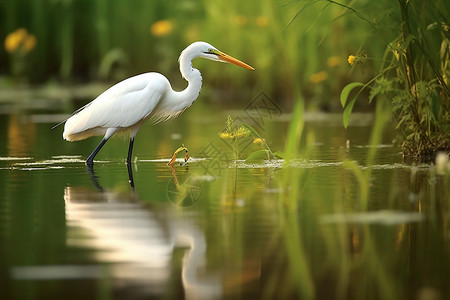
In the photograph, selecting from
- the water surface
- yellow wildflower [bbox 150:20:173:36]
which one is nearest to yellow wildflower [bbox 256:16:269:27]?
yellow wildflower [bbox 150:20:173:36]

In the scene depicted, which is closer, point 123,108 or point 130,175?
point 130,175

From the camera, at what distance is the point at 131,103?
9781 mm

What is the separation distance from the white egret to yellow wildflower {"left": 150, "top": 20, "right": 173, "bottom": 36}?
12355 mm

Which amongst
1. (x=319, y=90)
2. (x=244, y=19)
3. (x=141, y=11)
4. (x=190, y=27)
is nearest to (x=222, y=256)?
(x=319, y=90)

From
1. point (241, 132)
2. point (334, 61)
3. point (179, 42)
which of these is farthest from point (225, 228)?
point (179, 42)

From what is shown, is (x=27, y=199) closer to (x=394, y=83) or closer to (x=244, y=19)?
(x=394, y=83)

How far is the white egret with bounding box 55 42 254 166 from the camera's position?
9.78 metres

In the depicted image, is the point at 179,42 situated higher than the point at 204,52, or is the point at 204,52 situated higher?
the point at 179,42

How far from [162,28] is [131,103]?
42.3 feet

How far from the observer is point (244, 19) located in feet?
60.3

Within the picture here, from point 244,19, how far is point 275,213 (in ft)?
40.7

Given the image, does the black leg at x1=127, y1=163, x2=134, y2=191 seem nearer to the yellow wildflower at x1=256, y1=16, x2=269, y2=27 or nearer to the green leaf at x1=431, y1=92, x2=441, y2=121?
the green leaf at x1=431, y1=92, x2=441, y2=121

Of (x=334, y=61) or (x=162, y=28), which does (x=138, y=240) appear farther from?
(x=162, y=28)

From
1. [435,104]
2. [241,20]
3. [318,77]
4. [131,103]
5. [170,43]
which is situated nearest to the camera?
[435,104]
